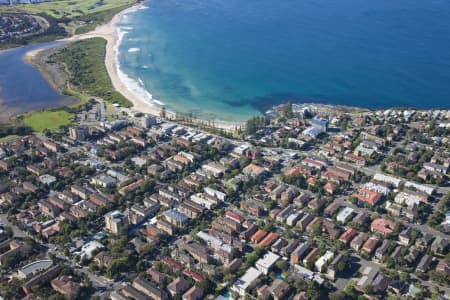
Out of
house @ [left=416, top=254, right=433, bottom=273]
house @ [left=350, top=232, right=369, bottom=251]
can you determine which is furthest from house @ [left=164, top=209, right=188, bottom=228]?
house @ [left=416, top=254, right=433, bottom=273]

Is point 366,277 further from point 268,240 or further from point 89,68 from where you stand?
point 89,68

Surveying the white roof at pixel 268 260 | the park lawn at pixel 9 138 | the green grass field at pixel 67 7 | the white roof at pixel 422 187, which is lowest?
the park lawn at pixel 9 138

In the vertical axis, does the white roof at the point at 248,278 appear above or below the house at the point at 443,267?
below

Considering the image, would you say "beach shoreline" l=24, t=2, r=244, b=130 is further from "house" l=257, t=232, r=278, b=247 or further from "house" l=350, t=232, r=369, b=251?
"house" l=350, t=232, r=369, b=251

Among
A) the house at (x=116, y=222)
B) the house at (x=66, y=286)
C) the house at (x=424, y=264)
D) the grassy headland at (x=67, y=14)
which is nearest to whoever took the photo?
the house at (x=66, y=286)

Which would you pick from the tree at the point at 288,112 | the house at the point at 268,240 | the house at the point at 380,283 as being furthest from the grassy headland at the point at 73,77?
the house at the point at 380,283

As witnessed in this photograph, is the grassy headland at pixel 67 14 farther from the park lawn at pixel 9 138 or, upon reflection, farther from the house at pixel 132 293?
the house at pixel 132 293

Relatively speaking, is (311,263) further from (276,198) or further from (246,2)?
(246,2)
